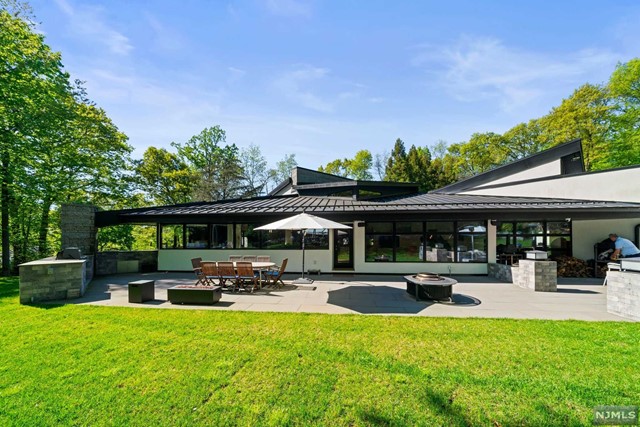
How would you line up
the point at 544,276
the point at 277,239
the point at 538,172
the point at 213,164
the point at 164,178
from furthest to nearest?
1. the point at 213,164
2. the point at 164,178
3. the point at 538,172
4. the point at 277,239
5. the point at 544,276

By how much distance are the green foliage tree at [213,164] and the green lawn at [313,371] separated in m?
22.8

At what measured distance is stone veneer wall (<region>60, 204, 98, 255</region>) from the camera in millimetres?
10328

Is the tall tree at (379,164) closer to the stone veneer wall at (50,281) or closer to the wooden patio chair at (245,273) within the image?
the wooden patio chair at (245,273)

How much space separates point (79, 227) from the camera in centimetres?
1061

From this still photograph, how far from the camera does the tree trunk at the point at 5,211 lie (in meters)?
12.3

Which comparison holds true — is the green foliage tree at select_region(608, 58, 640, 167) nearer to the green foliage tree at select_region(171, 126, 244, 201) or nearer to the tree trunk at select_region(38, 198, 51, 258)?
the green foliage tree at select_region(171, 126, 244, 201)

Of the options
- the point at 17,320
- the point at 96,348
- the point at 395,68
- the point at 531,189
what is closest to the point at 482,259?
the point at 531,189

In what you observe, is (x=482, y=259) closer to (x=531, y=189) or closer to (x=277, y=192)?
(x=531, y=189)

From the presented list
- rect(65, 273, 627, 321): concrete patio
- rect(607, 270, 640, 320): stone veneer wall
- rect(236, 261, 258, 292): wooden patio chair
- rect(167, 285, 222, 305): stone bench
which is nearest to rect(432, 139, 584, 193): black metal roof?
rect(65, 273, 627, 321): concrete patio

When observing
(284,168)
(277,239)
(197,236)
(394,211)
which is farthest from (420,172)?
(197,236)

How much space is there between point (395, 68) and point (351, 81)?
1.91 meters

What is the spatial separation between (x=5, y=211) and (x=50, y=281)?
9769mm

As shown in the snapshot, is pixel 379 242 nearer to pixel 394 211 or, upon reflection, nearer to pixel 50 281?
pixel 394 211

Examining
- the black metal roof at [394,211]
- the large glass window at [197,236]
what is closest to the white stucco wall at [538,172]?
the black metal roof at [394,211]
